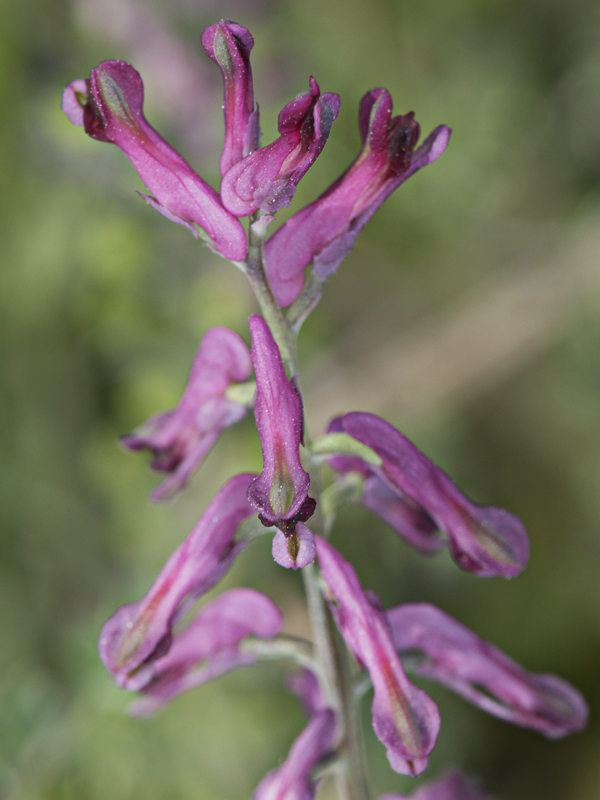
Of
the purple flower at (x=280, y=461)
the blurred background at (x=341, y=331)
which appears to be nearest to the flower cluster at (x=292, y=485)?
the purple flower at (x=280, y=461)

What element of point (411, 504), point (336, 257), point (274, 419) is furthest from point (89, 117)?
point (411, 504)

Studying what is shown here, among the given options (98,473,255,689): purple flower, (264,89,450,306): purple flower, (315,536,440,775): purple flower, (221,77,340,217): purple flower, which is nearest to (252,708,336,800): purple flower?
(315,536,440,775): purple flower

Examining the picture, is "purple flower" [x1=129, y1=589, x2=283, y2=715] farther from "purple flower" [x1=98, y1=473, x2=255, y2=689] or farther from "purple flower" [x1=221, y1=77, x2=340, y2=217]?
"purple flower" [x1=221, y1=77, x2=340, y2=217]

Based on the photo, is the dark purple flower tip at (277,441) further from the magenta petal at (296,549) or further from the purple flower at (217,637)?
the purple flower at (217,637)

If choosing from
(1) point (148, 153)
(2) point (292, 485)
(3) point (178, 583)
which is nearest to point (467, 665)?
(3) point (178, 583)

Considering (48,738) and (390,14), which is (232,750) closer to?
(48,738)

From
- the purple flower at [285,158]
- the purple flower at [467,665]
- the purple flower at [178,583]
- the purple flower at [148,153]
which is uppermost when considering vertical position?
the purple flower at [148,153]

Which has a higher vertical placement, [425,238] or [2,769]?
[425,238]

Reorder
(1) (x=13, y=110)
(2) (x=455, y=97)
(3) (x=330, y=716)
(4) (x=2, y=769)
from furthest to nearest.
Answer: (2) (x=455, y=97) < (1) (x=13, y=110) < (4) (x=2, y=769) < (3) (x=330, y=716)
